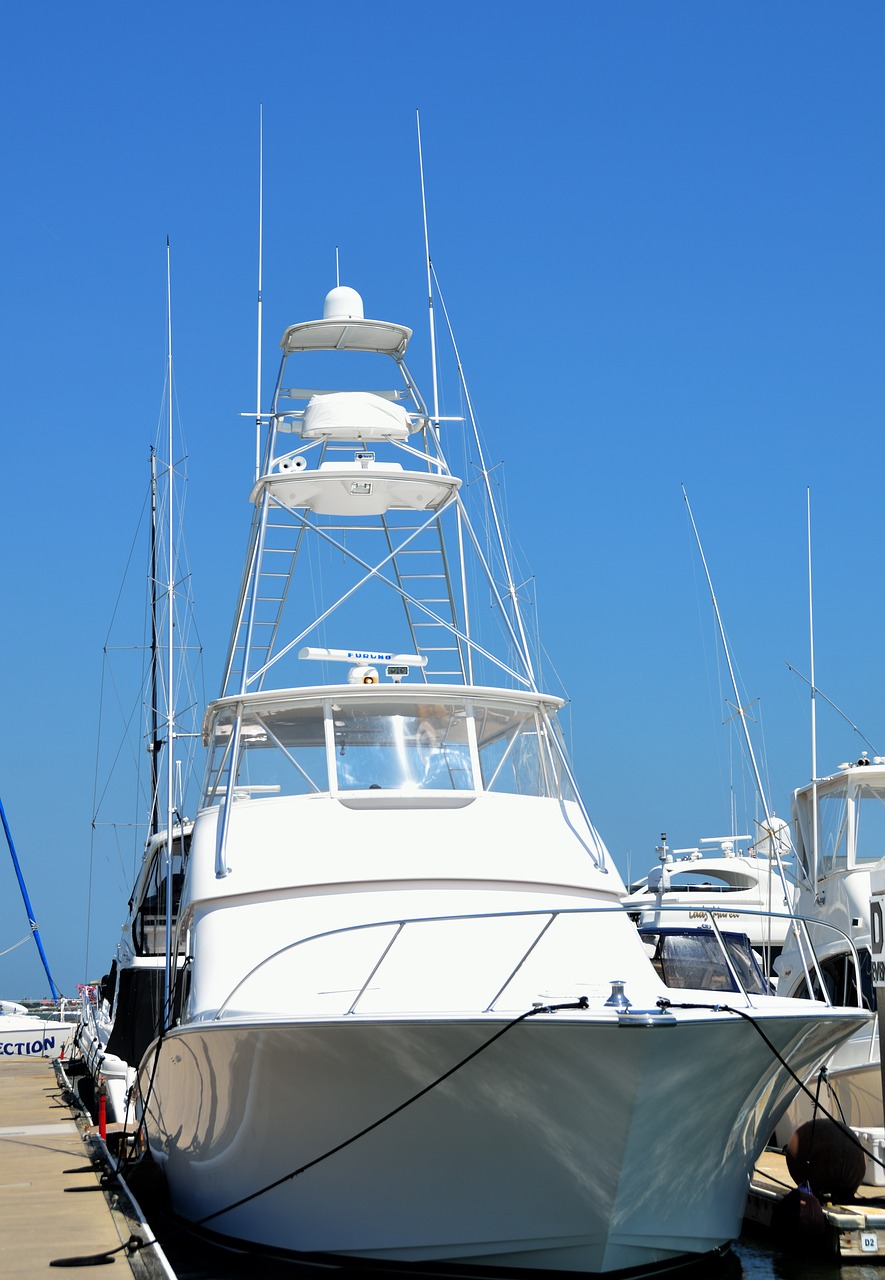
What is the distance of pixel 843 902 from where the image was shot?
1325 centimetres

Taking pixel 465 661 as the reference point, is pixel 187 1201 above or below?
below

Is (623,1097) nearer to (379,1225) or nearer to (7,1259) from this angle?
(379,1225)

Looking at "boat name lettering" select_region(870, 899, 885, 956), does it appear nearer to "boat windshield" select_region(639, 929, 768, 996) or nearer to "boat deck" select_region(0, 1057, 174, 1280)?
"boat windshield" select_region(639, 929, 768, 996)

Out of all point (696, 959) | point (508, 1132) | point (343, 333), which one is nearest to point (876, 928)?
point (508, 1132)

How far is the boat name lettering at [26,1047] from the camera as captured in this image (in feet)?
107

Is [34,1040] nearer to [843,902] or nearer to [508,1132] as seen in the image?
[843,902]

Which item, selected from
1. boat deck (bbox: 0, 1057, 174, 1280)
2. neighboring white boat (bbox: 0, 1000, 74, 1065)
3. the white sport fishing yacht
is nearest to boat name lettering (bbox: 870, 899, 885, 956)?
the white sport fishing yacht

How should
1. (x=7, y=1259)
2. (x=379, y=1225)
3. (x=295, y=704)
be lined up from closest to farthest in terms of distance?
(x=379, y=1225)
(x=7, y=1259)
(x=295, y=704)

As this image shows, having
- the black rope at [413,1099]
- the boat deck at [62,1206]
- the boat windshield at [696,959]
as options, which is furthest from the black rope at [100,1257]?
the boat windshield at [696,959]

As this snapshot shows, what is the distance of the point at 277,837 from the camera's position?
1045 cm

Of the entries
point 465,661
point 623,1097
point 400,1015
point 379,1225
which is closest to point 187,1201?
point 379,1225

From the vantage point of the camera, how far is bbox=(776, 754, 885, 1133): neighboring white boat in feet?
38.1

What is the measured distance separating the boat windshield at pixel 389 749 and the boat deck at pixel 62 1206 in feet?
10.1

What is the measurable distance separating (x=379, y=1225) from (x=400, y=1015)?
1331 mm
